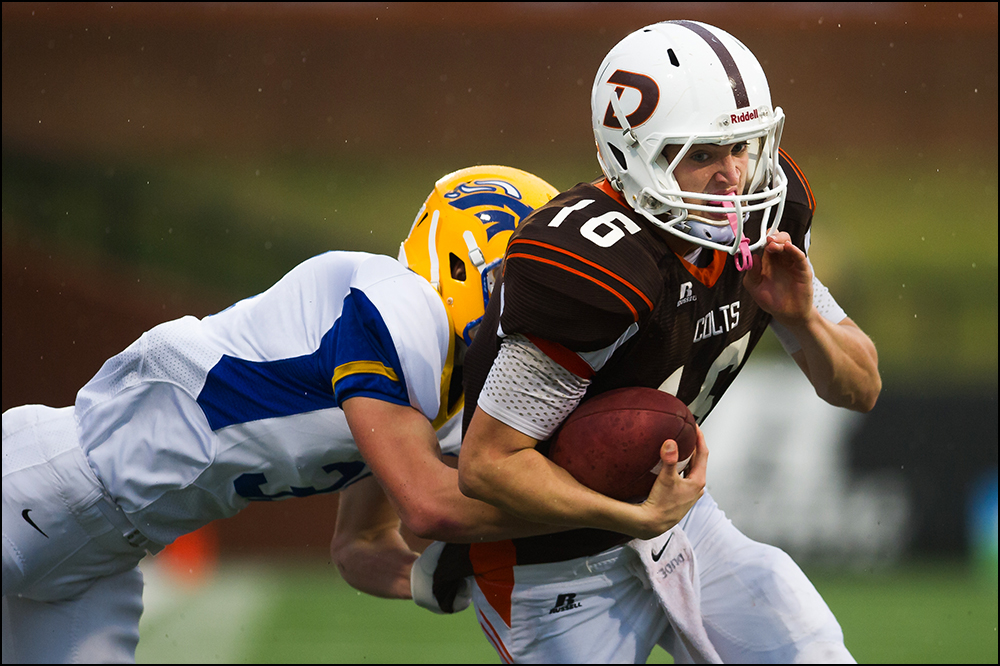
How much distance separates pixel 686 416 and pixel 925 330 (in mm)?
6269

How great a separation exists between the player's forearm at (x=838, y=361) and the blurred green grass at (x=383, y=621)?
2902 millimetres

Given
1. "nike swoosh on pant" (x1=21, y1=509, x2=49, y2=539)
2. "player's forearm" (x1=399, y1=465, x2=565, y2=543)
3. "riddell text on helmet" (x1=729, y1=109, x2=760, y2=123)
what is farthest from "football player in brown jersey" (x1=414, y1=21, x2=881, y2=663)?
"nike swoosh on pant" (x1=21, y1=509, x2=49, y2=539)

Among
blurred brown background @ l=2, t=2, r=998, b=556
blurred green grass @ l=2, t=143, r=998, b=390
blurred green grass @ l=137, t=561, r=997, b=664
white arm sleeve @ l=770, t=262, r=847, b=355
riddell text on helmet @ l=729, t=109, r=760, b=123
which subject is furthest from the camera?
blurred green grass @ l=2, t=143, r=998, b=390

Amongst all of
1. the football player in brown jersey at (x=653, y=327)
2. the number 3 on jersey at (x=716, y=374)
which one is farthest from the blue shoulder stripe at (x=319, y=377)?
the number 3 on jersey at (x=716, y=374)

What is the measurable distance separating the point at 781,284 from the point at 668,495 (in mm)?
504

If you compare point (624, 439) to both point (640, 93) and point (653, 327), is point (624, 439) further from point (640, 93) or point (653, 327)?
point (640, 93)

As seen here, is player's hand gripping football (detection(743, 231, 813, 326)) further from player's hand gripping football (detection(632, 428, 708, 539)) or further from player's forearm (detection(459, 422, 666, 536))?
player's forearm (detection(459, 422, 666, 536))

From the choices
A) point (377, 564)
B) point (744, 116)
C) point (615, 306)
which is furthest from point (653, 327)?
point (377, 564)

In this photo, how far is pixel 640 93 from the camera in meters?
1.93

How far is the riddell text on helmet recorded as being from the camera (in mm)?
1893

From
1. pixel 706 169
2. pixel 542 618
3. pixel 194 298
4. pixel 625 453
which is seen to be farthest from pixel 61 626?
pixel 194 298

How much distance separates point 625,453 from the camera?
1878mm

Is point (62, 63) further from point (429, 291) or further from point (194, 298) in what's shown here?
point (429, 291)

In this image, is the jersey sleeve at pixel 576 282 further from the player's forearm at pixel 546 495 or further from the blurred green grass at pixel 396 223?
the blurred green grass at pixel 396 223
